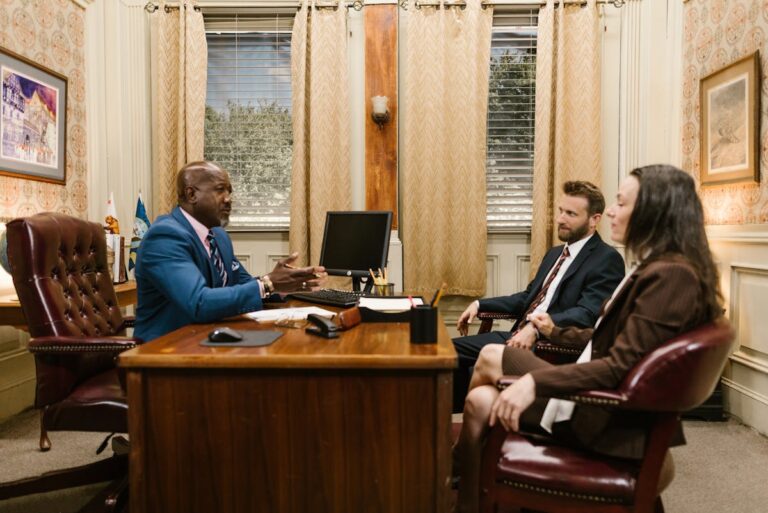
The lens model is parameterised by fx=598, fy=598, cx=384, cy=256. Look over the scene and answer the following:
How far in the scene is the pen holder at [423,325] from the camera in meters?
1.56

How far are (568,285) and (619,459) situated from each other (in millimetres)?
1184

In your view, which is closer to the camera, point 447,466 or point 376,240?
point 447,466

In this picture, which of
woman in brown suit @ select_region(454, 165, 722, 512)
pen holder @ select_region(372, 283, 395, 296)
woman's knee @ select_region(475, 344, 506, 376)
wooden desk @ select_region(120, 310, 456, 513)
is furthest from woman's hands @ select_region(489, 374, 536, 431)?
pen holder @ select_region(372, 283, 395, 296)

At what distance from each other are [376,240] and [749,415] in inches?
85.2

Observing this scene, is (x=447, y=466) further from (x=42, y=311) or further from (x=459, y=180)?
(x=459, y=180)

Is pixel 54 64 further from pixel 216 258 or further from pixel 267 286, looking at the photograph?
pixel 267 286

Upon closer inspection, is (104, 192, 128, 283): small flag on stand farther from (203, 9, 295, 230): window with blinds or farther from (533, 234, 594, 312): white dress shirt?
(533, 234, 594, 312): white dress shirt

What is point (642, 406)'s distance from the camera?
1287 millimetres

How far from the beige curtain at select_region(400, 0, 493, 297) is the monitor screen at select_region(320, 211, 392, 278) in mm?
1139

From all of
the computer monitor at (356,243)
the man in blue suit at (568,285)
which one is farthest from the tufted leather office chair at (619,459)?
the computer monitor at (356,243)

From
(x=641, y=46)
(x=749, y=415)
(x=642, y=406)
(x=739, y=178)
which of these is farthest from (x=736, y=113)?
(x=642, y=406)

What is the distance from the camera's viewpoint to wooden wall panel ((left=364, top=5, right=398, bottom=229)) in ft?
13.5

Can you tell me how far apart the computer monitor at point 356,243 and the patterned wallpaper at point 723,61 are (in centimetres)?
191

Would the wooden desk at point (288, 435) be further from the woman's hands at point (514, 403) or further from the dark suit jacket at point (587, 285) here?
the dark suit jacket at point (587, 285)
